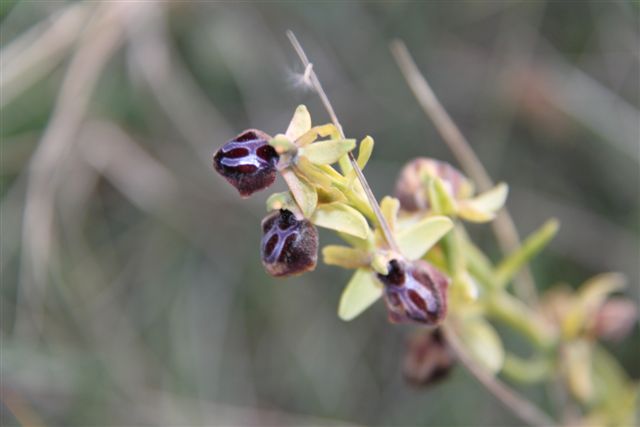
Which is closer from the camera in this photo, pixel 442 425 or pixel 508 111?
pixel 442 425

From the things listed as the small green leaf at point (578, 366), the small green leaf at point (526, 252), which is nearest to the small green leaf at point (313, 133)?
the small green leaf at point (526, 252)

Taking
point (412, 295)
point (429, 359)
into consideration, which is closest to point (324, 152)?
point (412, 295)

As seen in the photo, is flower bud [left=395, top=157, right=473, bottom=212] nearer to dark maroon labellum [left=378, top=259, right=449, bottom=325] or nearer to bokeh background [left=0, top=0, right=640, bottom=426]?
dark maroon labellum [left=378, top=259, right=449, bottom=325]

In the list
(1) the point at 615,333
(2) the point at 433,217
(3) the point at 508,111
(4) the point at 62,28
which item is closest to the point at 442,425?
(1) the point at 615,333

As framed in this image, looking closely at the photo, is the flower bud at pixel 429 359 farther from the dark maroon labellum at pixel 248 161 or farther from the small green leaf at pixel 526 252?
the dark maroon labellum at pixel 248 161

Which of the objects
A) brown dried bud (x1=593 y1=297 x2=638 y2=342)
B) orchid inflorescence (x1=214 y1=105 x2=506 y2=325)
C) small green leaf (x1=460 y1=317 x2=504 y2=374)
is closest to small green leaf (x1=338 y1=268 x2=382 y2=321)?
orchid inflorescence (x1=214 y1=105 x2=506 y2=325)

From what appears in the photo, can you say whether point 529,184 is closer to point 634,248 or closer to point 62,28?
point 634,248
